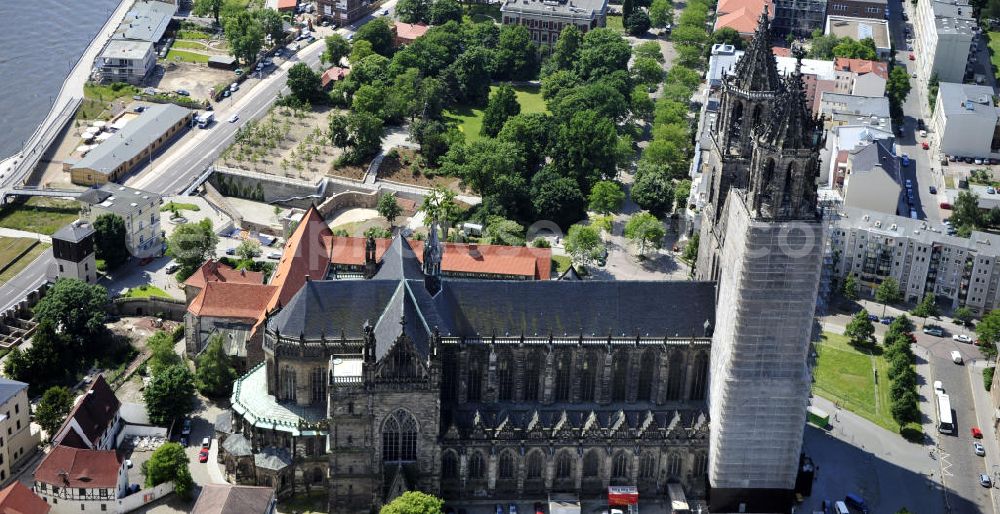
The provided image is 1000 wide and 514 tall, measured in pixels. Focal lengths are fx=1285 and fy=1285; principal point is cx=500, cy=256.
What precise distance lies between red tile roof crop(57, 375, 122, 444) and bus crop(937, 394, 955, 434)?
100703 millimetres

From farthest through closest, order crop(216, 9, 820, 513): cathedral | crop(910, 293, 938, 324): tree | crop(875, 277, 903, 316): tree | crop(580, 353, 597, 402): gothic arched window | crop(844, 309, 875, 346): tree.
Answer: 1. crop(875, 277, 903, 316): tree
2. crop(910, 293, 938, 324): tree
3. crop(844, 309, 875, 346): tree
4. crop(580, 353, 597, 402): gothic arched window
5. crop(216, 9, 820, 513): cathedral

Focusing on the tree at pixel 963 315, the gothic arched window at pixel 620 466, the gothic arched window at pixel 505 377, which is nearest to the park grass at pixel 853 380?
the tree at pixel 963 315

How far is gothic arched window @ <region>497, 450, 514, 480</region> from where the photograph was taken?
140 meters

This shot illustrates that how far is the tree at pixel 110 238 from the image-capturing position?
183 metres

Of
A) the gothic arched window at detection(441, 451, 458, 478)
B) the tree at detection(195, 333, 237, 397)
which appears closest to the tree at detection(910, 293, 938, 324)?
the gothic arched window at detection(441, 451, 458, 478)

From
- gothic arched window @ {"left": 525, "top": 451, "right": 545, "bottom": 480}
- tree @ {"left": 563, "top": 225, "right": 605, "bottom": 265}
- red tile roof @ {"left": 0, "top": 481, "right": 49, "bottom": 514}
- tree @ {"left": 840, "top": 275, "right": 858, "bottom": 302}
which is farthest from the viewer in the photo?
Answer: tree @ {"left": 563, "top": 225, "right": 605, "bottom": 265}

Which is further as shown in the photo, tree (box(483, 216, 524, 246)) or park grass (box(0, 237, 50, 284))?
tree (box(483, 216, 524, 246))

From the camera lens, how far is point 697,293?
14150cm

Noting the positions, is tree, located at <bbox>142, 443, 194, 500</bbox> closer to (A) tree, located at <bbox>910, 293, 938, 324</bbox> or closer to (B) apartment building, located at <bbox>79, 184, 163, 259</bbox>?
(B) apartment building, located at <bbox>79, 184, 163, 259</bbox>

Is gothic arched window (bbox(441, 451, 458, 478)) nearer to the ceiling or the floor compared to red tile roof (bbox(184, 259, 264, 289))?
nearer to the floor

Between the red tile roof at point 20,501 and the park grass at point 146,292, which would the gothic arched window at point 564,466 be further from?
the park grass at point 146,292

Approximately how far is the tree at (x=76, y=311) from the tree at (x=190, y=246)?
18252mm

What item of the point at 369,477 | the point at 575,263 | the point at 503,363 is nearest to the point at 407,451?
the point at 369,477

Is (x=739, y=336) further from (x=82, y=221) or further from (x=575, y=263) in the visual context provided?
(x=82, y=221)
